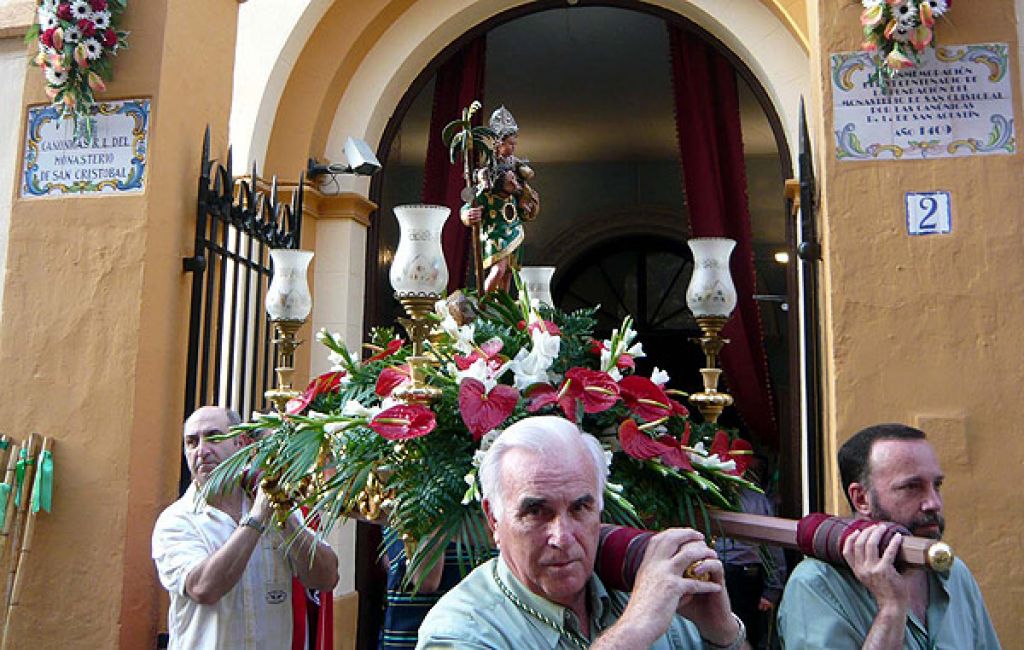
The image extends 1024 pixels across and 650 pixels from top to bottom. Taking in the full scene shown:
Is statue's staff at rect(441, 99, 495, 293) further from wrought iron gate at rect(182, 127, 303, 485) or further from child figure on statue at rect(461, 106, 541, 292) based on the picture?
wrought iron gate at rect(182, 127, 303, 485)

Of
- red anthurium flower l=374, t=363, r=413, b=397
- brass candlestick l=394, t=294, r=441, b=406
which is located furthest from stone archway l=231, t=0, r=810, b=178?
red anthurium flower l=374, t=363, r=413, b=397

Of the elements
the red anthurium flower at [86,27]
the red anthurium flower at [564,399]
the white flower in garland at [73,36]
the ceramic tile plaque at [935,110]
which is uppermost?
the red anthurium flower at [86,27]

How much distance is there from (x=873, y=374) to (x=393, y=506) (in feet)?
7.61

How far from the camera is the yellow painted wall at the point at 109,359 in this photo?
423cm

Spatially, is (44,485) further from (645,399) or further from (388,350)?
(645,399)

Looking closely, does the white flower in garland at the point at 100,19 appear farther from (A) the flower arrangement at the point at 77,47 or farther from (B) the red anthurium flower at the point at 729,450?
(B) the red anthurium flower at the point at 729,450

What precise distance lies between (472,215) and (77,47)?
8.04ft

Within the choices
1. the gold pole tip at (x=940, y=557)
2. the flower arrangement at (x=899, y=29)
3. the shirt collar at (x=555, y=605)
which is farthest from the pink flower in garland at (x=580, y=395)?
the flower arrangement at (x=899, y=29)

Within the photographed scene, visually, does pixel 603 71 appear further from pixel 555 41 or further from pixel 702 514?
pixel 702 514

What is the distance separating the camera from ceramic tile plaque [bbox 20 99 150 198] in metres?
4.54

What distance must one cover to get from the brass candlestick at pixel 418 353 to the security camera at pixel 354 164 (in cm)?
318

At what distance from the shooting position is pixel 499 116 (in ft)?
10.3

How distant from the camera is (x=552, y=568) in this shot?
1.67 meters

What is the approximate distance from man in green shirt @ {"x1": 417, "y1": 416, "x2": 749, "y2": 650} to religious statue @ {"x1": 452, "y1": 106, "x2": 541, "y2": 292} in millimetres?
1328
